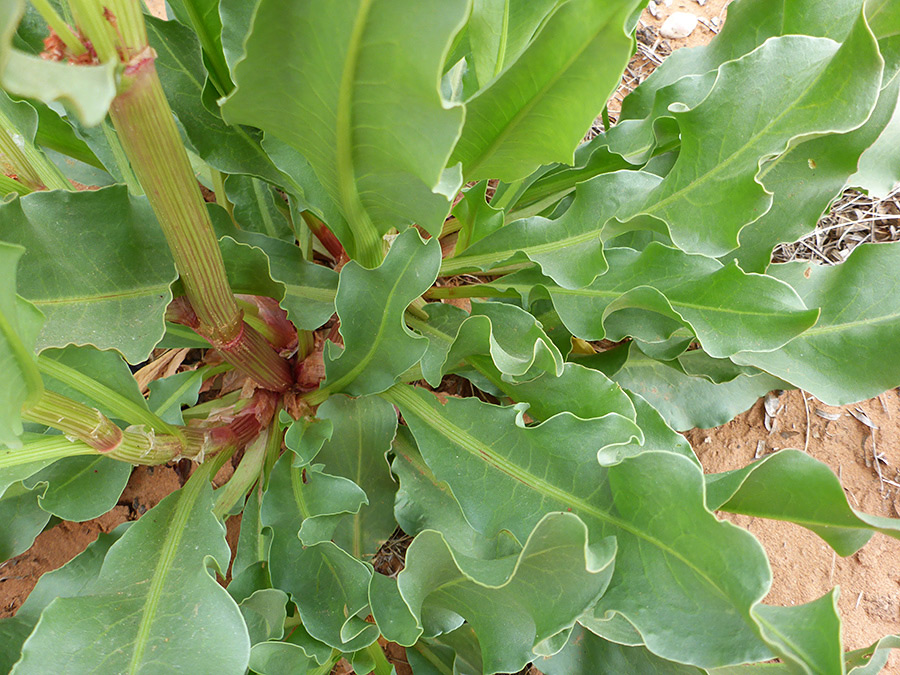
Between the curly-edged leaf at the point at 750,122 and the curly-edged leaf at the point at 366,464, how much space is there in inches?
19.6

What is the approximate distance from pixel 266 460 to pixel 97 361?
0.33 m

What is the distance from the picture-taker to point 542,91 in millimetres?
695

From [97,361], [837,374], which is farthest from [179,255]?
[837,374]

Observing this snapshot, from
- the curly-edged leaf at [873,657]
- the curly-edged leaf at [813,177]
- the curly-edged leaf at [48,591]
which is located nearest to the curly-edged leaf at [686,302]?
the curly-edged leaf at [813,177]

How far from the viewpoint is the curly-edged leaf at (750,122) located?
2.40ft

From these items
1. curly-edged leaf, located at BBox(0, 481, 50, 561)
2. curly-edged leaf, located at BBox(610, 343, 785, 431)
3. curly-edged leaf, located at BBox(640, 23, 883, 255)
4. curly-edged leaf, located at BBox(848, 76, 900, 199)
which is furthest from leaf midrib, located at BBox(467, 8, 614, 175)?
curly-edged leaf, located at BBox(0, 481, 50, 561)

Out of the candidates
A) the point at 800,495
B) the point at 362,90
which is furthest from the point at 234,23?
the point at 800,495

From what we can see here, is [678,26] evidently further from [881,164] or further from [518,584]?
[518,584]

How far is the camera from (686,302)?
87 centimetres

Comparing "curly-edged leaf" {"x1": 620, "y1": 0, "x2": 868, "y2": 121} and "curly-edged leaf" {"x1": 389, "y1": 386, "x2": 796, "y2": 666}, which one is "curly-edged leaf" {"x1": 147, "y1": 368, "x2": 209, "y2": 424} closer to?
"curly-edged leaf" {"x1": 389, "y1": 386, "x2": 796, "y2": 666}

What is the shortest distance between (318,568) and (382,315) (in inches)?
13.7

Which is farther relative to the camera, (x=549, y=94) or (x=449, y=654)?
(x=449, y=654)

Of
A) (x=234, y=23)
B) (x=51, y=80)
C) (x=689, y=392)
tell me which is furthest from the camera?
(x=689, y=392)

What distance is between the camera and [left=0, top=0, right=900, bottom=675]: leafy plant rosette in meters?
0.60
